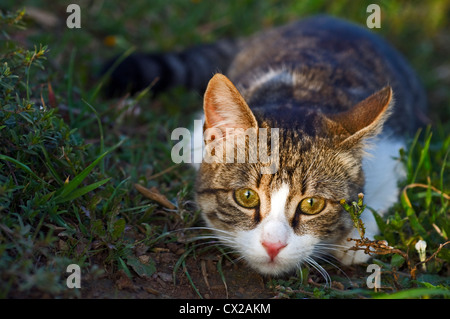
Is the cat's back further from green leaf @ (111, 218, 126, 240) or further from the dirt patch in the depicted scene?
green leaf @ (111, 218, 126, 240)

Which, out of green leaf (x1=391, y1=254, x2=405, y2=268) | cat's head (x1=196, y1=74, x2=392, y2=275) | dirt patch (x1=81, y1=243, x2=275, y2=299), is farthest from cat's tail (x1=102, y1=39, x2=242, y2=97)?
green leaf (x1=391, y1=254, x2=405, y2=268)

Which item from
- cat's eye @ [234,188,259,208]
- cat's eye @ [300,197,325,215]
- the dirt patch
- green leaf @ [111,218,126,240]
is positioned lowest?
the dirt patch

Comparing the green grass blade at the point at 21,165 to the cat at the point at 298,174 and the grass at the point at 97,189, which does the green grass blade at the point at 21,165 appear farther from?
the cat at the point at 298,174

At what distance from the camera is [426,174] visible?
319cm

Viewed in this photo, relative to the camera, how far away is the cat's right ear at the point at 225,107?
246 cm

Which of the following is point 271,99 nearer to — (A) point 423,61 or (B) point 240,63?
(B) point 240,63

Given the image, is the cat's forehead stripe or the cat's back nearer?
the cat's forehead stripe

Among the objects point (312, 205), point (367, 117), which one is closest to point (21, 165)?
point (312, 205)

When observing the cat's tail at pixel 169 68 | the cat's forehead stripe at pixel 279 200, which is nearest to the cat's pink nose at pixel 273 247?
the cat's forehead stripe at pixel 279 200

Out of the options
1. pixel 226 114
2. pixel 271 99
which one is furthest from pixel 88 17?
pixel 226 114

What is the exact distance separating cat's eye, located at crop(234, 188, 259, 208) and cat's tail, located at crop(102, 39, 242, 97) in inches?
54.2

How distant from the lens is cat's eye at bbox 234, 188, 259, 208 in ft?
8.26

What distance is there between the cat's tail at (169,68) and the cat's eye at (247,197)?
1378 millimetres
